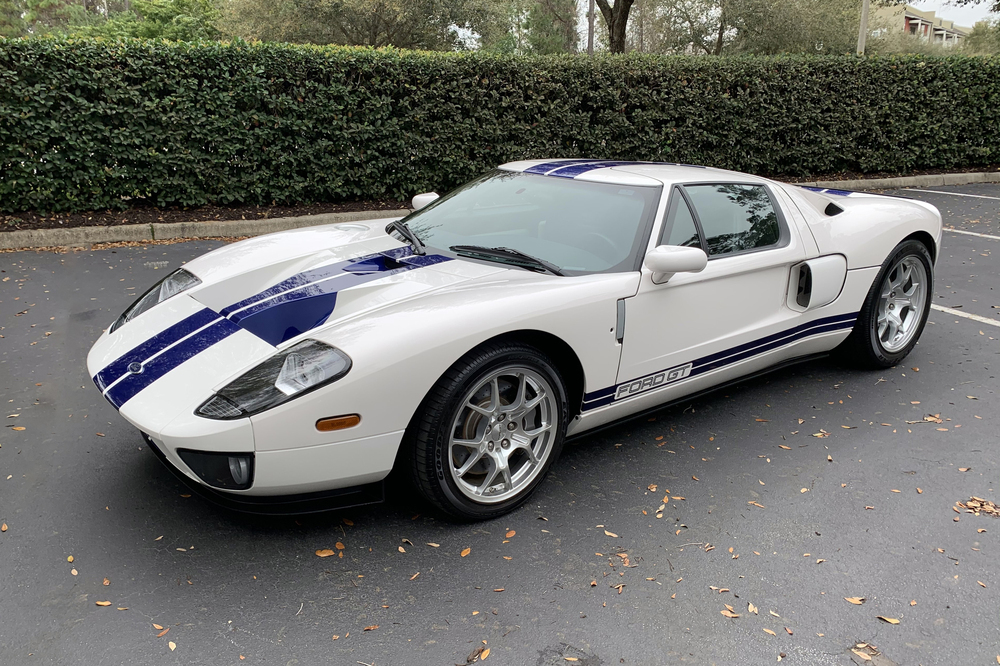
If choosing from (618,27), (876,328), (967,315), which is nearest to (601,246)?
(876,328)

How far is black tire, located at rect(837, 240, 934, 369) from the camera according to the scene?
169 inches

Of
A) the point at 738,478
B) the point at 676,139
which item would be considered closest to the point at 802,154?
the point at 676,139

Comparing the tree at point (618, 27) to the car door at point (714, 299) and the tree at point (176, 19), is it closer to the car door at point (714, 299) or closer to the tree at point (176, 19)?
the car door at point (714, 299)

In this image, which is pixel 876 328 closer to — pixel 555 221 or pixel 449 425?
pixel 555 221

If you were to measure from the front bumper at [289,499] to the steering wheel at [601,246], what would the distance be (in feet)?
4.68

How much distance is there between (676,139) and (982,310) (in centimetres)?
632

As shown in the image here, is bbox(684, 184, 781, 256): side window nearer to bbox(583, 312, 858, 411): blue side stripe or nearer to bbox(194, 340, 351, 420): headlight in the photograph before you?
bbox(583, 312, 858, 411): blue side stripe

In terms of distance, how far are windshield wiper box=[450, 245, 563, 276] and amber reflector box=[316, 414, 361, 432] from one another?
1115 mm

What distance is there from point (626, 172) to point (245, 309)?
2011mm

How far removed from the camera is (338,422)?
2.40 m

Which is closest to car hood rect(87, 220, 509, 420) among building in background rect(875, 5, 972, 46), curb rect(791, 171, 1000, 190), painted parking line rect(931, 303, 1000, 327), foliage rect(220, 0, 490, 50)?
painted parking line rect(931, 303, 1000, 327)

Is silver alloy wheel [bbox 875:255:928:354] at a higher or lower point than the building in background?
lower

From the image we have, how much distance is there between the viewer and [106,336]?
3109 mm

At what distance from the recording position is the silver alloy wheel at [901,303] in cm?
445
